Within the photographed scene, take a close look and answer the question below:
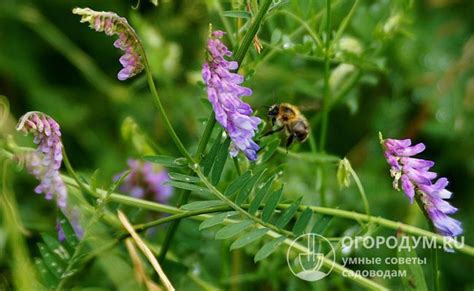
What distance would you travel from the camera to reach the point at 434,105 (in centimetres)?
235

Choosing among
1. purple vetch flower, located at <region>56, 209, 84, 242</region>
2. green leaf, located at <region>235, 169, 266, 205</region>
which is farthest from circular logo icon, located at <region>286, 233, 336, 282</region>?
purple vetch flower, located at <region>56, 209, 84, 242</region>

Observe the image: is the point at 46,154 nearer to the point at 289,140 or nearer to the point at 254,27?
the point at 254,27

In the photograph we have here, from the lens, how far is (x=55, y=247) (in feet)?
4.36

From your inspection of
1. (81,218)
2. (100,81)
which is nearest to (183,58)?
(100,81)

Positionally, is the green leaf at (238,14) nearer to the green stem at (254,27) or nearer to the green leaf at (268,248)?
the green stem at (254,27)

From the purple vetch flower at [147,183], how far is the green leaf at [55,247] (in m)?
0.53

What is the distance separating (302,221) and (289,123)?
285 mm

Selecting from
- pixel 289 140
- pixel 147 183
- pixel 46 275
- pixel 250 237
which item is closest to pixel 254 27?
pixel 250 237

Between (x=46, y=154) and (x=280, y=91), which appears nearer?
(x=46, y=154)

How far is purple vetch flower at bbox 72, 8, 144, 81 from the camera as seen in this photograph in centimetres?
105

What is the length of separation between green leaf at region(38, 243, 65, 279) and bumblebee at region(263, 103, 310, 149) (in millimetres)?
433

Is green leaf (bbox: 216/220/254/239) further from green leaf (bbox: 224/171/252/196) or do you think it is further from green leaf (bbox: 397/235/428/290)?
green leaf (bbox: 397/235/428/290)

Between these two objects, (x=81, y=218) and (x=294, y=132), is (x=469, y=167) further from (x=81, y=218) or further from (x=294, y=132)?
(x=81, y=218)

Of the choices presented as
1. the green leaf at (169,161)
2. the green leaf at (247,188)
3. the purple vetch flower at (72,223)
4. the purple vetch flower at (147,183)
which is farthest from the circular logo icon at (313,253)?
the purple vetch flower at (147,183)
